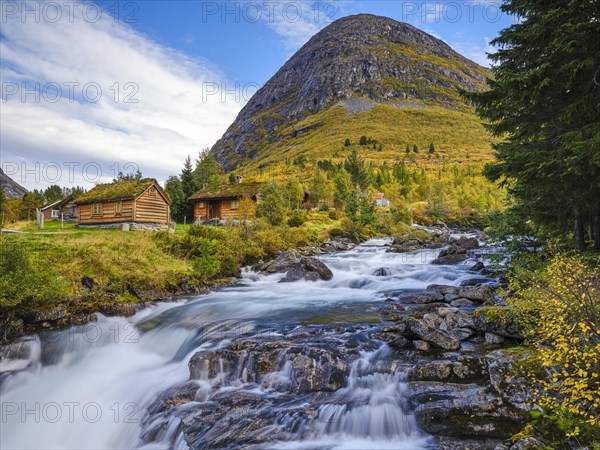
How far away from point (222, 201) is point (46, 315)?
36.7 meters

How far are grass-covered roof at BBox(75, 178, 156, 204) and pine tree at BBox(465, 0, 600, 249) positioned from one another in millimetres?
32156

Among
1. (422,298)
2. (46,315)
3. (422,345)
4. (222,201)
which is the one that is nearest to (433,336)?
(422,345)

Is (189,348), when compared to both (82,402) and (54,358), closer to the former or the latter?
(82,402)

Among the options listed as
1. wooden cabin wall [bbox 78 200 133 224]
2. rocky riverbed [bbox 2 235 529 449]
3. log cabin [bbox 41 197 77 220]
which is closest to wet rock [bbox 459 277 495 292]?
rocky riverbed [bbox 2 235 529 449]

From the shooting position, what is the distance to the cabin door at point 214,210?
161 feet

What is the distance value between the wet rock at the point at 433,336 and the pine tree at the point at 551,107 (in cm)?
522

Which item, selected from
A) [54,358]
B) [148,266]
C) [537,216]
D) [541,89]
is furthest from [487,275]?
[54,358]

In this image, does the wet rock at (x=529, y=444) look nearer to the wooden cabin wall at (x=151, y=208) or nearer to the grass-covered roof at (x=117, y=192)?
the grass-covered roof at (x=117, y=192)

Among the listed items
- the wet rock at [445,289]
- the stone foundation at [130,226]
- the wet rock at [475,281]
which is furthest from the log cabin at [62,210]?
the wet rock at [475,281]

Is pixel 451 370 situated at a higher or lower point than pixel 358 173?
lower

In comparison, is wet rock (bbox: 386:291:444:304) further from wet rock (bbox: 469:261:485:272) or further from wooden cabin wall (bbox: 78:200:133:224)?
wooden cabin wall (bbox: 78:200:133:224)

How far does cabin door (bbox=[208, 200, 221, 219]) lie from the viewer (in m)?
49.2

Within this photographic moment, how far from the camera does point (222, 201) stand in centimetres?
4888

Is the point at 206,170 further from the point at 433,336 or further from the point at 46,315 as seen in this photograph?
the point at 433,336
